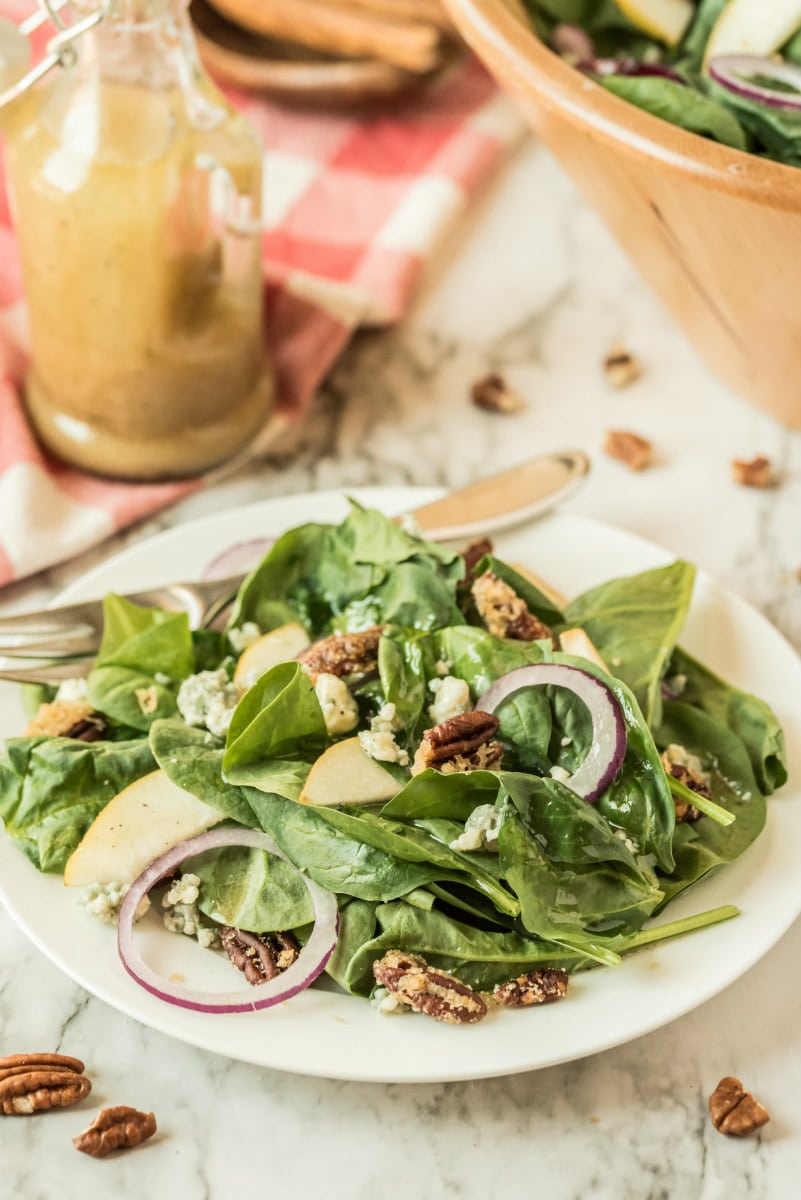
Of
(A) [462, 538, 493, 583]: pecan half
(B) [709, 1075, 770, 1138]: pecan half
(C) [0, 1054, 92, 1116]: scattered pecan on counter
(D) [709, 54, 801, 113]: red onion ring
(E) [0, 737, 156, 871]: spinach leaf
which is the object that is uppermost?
(D) [709, 54, 801, 113]: red onion ring

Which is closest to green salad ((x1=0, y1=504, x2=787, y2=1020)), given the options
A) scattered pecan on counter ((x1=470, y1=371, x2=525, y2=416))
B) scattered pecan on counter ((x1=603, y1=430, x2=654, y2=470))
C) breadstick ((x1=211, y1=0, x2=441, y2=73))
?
scattered pecan on counter ((x1=603, y1=430, x2=654, y2=470))

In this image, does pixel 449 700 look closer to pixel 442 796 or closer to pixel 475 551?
pixel 442 796

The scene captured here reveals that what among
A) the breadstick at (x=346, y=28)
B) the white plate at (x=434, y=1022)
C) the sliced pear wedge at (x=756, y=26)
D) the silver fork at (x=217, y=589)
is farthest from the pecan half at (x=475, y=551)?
the breadstick at (x=346, y=28)

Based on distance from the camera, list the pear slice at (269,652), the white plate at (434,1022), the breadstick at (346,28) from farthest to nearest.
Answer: the breadstick at (346,28) < the pear slice at (269,652) < the white plate at (434,1022)

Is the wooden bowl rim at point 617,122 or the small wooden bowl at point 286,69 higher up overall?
the wooden bowl rim at point 617,122

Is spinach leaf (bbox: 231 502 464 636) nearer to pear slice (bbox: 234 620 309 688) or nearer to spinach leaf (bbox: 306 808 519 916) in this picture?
pear slice (bbox: 234 620 309 688)

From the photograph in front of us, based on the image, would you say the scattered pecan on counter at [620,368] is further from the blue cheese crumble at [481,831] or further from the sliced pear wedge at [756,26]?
the blue cheese crumble at [481,831]

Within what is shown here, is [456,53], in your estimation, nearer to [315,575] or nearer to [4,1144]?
[315,575]
